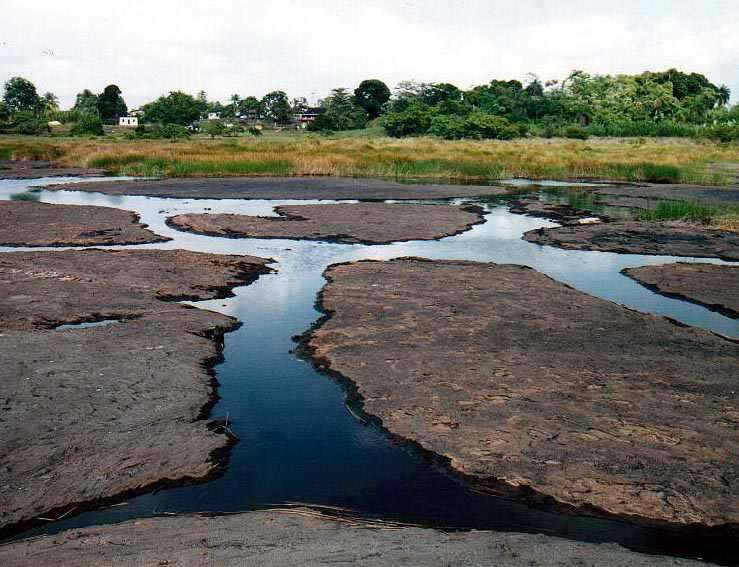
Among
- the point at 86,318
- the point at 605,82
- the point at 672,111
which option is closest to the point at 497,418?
the point at 86,318

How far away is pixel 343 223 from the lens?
2080cm

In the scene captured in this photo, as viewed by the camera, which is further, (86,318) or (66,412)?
(86,318)

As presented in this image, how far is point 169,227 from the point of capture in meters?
20.2

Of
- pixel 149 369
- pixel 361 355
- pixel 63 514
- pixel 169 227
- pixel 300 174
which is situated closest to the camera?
pixel 63 514

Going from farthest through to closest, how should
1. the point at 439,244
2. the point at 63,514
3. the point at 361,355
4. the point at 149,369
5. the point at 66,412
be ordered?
the point at 439,244 < the point at 361,355 < the point at 149,369 < the point at 66,412 < the point at 63,514

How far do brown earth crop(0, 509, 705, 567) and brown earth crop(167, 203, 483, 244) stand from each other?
13.4 metres

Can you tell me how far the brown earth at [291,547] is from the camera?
4305mm

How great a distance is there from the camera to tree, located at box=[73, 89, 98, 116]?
12319 centimetres

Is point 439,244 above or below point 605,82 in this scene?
below

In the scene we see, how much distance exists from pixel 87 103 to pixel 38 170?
92.5 meters

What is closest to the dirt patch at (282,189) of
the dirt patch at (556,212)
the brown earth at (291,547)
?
the dirt patch at (556,212)

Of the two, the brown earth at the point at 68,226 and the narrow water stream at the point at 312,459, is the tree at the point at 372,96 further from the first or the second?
the narrow water stream at the point at 312,459

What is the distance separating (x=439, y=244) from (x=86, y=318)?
9.82 meters

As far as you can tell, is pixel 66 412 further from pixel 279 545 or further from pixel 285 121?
pixel 285 121
